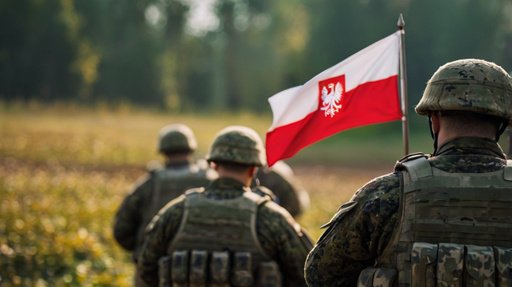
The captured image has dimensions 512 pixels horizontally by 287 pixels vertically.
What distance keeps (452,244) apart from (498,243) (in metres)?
0.22

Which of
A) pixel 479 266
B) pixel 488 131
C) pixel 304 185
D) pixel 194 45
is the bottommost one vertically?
pixel 304 185

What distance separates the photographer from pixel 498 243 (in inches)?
170

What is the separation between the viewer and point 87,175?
1046 inches

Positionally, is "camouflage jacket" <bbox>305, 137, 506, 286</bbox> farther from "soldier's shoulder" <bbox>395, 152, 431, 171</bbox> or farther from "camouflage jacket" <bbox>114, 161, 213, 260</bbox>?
"camouflage jacket" <bbox>114, 161, 213, 260</bbox>

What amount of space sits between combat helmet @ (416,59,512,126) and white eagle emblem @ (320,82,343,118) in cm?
174

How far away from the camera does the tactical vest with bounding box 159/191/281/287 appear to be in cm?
615

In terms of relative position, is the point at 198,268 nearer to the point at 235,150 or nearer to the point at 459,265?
the point at 235,150

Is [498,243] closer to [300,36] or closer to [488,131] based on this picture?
[488,131]

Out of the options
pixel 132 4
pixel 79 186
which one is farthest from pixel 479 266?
pixel 132 4

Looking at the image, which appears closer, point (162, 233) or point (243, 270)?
point (243, 270)

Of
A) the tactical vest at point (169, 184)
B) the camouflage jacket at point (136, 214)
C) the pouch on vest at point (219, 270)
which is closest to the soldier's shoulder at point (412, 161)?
the pouch on vest at point (219, 270)

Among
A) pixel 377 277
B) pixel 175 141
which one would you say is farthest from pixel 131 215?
pixel 377 277

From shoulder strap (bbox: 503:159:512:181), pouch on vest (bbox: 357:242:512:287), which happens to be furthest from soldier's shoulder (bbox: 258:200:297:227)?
shoulder strap (bbox: 503:159:512:181)

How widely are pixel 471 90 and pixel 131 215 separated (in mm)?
5002
